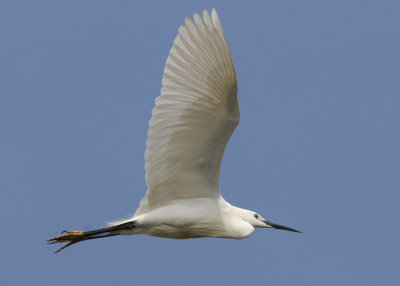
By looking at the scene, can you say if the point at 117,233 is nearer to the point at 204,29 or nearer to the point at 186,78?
the point at 186,78

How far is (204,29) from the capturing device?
24.3 feet

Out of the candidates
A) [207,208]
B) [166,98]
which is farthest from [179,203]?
[166,98]

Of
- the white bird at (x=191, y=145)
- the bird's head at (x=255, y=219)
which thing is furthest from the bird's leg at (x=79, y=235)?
the bird's head at (x=255, y=219)

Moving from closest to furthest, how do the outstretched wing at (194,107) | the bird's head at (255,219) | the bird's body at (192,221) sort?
the outstretched wing at (194,107)
the bird's body at (192,221)
the bird's head at (255,219)

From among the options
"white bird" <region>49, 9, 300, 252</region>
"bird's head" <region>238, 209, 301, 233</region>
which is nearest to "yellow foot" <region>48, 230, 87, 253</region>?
"white bird" <region>49, 9, 300, 252</region>

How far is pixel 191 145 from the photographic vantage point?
807 centimetres

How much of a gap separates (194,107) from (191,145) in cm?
55

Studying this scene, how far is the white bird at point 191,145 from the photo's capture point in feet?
24.8

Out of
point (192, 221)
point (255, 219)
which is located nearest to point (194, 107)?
point (192, 221)

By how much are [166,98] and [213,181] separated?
140cm

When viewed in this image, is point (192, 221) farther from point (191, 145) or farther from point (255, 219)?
point (255, 219)

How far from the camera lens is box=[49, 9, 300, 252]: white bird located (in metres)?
7.55

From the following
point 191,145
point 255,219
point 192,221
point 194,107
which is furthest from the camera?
point 255,219

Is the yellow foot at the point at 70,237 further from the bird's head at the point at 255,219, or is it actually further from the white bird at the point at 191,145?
the bird's head at the point at 255,219
